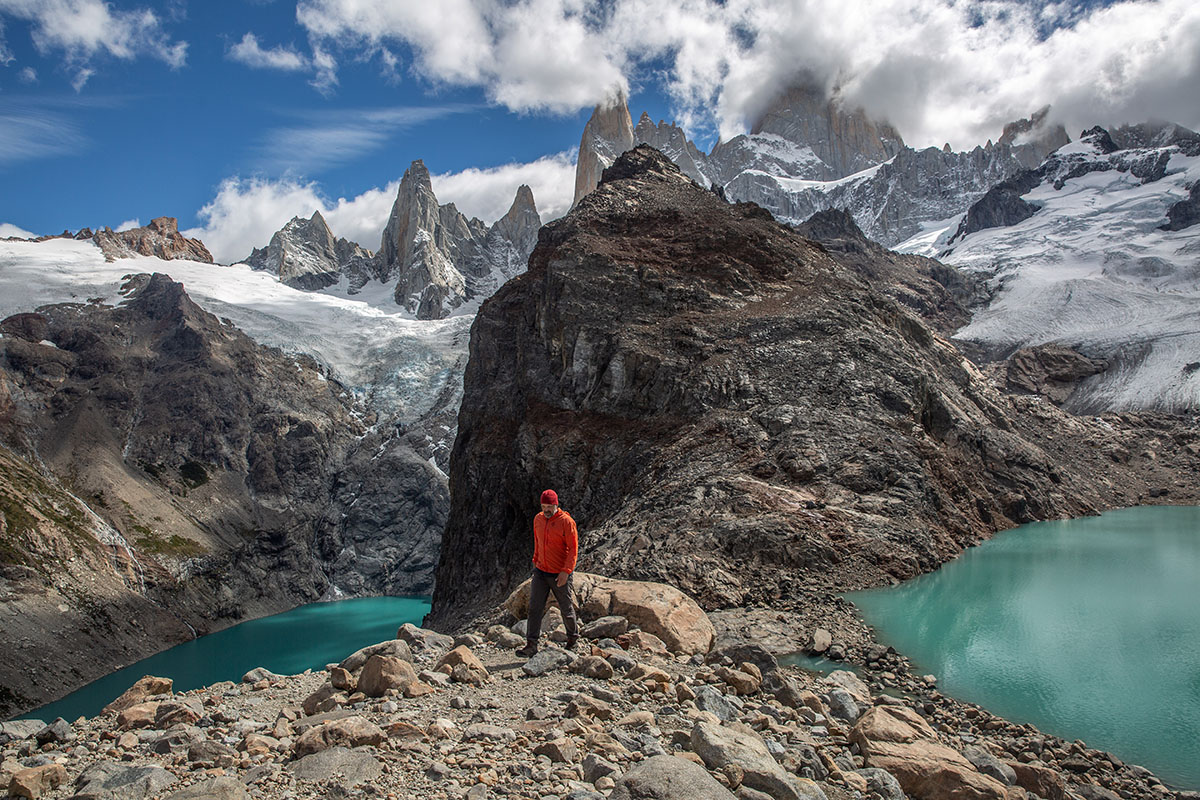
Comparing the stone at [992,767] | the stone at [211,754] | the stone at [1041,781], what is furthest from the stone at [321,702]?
the stone at [1041,781]

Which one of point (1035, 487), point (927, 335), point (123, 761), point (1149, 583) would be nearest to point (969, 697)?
point (123, 761)

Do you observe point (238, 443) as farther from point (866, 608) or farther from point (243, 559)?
point (866, 608)

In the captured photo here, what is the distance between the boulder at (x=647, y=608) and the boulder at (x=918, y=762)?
4471 mm

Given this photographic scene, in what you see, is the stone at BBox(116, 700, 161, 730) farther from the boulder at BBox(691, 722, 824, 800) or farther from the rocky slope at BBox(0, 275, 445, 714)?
the rocky slope at BBox(0, 275, 445, 714)

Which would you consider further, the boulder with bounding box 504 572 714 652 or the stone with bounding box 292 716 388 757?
the boulder with bounding box 504 572 714 652

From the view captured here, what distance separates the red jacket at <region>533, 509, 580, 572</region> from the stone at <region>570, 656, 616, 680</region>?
6.21 ft

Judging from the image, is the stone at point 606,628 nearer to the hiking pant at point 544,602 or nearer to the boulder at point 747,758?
the hiking pant at point 544,602

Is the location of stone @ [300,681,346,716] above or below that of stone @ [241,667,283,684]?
above

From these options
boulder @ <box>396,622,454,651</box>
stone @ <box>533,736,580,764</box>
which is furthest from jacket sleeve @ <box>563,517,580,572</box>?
stone @ <box>533,736,580,764</box>

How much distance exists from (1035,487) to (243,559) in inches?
4075

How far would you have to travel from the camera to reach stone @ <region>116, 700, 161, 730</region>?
29.4ft

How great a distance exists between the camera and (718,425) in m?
36.3

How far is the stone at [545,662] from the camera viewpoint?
11281 millimetres

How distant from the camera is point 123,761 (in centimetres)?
774
